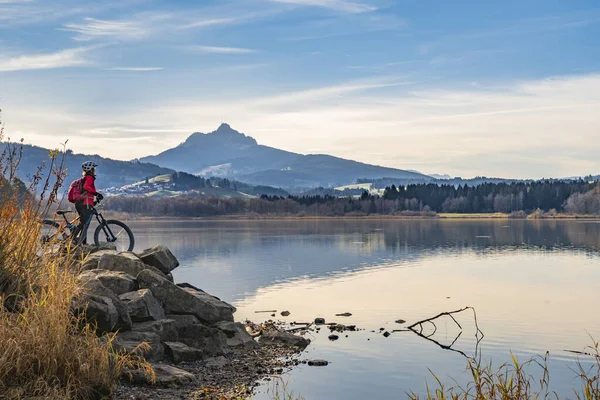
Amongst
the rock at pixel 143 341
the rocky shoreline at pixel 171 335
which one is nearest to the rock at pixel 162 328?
the rocky shoreline at pixel 171 335

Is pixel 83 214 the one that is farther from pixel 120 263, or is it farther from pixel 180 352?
pixel 180 352

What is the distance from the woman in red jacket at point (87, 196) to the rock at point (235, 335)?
5.33 meters

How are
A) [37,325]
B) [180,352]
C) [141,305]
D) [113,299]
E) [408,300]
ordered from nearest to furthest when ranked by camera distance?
[37,325], [113,299], [180,352], [141,305], [408,300]

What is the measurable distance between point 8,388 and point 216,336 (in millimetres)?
9311

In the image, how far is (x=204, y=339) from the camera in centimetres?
1897

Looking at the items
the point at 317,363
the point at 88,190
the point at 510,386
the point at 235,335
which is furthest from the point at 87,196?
the point at 510,386

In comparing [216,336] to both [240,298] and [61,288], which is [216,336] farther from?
[240,298]

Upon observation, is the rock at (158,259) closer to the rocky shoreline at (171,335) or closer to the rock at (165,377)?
the rocky shoreline at (171,335)

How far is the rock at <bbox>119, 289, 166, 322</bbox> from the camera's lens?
17156 mm

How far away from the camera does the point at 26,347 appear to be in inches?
429

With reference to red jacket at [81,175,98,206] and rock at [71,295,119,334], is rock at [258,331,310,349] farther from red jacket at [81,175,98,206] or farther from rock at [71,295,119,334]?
rock at [71,295,119,334]

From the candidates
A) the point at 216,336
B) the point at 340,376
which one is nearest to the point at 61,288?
the point at 216,336

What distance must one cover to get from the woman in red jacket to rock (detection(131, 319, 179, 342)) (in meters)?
4.81

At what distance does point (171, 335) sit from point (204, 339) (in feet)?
4.05
